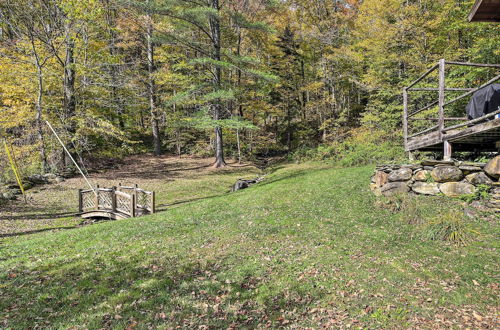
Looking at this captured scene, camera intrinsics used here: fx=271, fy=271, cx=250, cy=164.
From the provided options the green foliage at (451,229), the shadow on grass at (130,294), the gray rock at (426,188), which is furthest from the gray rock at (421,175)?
the shadow on grass at (130,294)

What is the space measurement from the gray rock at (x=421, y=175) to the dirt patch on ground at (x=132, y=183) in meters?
10.2

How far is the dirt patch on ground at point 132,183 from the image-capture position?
11633mm

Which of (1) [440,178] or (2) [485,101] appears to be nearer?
(2) [485,101]

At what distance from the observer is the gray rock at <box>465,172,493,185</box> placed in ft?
23.2

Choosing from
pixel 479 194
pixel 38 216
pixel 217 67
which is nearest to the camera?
pixel 479 194

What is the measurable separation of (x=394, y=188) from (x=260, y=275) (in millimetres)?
5877

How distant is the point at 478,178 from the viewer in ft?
23.8

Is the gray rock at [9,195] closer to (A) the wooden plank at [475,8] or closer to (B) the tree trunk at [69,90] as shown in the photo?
(B) the tree trunk at [69,90]

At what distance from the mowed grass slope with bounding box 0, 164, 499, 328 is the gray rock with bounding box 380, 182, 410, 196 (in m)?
0.75

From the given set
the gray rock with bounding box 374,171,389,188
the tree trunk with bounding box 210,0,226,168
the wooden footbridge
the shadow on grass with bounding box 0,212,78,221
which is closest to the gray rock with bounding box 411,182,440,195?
the gray rock with bounding box 374,171,389,188

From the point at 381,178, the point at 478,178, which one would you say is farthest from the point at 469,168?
the point at 381,178

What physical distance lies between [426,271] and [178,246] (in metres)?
5.88

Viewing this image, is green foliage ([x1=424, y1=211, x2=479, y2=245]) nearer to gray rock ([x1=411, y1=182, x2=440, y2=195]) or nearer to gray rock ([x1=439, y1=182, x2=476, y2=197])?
gray rock ([x1=439, y1=182, x2=476, y2=197])

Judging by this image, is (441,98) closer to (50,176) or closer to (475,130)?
(475,130)
